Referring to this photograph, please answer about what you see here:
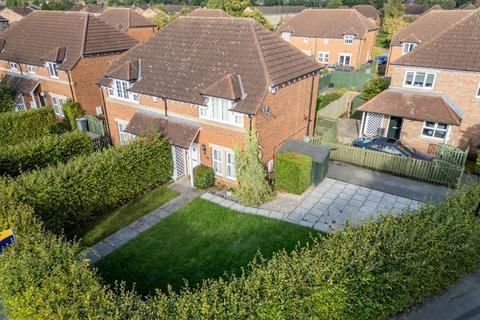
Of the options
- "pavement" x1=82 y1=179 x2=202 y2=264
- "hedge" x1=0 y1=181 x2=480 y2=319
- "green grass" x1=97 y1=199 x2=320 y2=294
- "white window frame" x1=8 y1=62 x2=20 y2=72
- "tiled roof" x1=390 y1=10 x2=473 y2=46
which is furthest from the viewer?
"tiled roof" x1=390 y1=10 x2=473 y2=46

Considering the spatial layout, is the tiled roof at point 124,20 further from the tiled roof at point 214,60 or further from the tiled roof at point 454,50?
the tiled roof at point 454,50

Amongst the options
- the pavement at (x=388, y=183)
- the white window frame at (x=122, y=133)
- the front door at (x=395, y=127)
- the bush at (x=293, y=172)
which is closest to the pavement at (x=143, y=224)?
the bush at (x=293, y=172)

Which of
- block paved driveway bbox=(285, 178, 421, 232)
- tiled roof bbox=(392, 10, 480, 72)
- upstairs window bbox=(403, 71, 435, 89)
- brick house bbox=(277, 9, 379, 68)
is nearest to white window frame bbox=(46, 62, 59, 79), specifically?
block paved driveway bbox=(285, 178, 421, 232)

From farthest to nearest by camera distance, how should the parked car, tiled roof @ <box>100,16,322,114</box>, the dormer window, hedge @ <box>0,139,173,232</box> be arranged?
the dormer window, the parked car, tiled roof @ <box>100,16,322,114</box>, hedge @ <box>0,139,173,232</box>

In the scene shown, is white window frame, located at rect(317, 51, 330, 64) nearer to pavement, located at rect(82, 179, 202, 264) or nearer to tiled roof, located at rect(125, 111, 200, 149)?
tiled roof, located at rect(125, 111, 200, 149)

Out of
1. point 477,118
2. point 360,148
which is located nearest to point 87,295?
point 360,148

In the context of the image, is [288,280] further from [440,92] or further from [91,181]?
[440,92]
